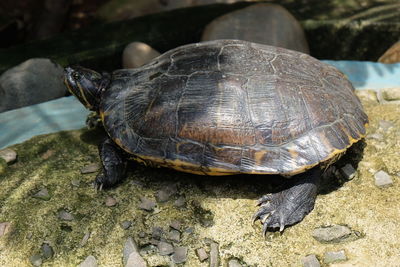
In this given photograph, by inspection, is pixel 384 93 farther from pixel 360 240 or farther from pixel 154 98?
pixel 154 98

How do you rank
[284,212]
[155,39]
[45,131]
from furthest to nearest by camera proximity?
[155,39]
[45,131]
[284,212]

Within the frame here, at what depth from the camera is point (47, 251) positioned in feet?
10.5

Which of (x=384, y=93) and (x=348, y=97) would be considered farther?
(x=384, y=93)

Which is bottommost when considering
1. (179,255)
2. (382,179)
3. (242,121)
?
(179,255)

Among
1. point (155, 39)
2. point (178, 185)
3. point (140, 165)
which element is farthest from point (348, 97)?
point (155, 39)

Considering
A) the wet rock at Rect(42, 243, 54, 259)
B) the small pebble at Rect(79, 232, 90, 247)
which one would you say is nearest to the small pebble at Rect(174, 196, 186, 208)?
the small pebble at Rect(79, 232, 90, 247)

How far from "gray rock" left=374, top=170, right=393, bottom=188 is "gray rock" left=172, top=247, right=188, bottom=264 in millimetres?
1749

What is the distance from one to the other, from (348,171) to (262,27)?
251cm

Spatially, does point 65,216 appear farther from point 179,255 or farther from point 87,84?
point 87,84

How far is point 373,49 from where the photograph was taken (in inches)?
230

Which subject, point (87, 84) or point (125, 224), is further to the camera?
point (87, 84)

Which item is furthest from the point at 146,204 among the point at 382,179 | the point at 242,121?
the point at 382,179

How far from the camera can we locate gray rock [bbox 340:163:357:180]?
3744mm

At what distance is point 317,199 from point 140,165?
1.61 m
